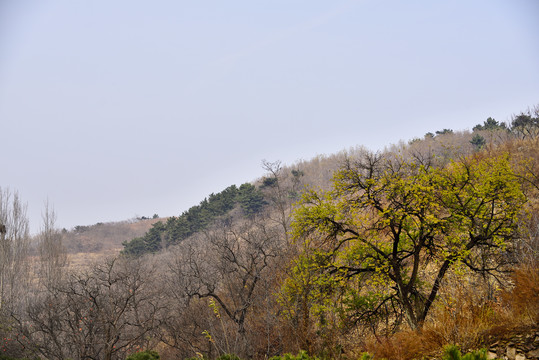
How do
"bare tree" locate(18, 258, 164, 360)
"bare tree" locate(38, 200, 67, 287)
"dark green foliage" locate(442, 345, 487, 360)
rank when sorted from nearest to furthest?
"dark green foliage" locate(442, 345, 487, 360), "bare tree" locate(18, 258, 164, 360), "bare tree" locate(38, 200, 67, 287)

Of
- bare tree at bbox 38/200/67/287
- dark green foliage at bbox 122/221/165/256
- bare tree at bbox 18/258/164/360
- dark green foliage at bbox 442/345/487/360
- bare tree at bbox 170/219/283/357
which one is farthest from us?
dark green foliage at bbox 122/221/165/256

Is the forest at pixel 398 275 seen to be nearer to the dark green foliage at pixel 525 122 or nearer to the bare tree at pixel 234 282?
the bare tree at pixel 234 282

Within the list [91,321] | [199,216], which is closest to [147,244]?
[199,216]

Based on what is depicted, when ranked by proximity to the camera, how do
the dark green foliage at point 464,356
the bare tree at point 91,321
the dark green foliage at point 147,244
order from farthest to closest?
the dark green foliage at point 147,244
the bare tree at point 91,321
the dark green foliage at point 464,356

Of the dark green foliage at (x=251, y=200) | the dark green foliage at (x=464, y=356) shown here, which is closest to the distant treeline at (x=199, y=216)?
the dark green foliage at (x=251, y=200)

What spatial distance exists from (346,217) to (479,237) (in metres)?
3.68

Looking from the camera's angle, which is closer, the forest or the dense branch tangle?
the forest

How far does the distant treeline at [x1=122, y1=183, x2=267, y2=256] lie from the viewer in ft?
165

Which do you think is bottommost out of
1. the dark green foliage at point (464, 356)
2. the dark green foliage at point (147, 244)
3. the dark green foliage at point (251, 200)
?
the dark green foliage at point (464, 356)

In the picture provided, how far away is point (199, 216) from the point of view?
52.2 metres

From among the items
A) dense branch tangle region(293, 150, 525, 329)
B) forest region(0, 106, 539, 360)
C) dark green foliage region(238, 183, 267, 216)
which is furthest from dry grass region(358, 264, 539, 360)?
dark green foliage region(238, 183, 267, 216)

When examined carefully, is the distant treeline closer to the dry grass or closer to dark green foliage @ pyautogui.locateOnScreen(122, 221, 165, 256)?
dark green foliage @ pyautogui.locateOnScreen(122, 221, 165, 256)

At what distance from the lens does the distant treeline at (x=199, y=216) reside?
50438 millimetres

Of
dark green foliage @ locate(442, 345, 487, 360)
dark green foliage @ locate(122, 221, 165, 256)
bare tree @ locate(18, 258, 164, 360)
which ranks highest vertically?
dark green foliage @ locate(122, 221, 165, 256)
